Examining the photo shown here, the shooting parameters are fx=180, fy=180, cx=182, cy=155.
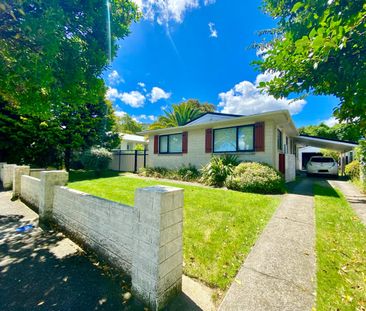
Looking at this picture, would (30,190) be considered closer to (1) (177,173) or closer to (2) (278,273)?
(2) (278,273)

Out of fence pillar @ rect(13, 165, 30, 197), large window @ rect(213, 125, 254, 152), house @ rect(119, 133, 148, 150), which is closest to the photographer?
fence pillar @ rect(13, 165, 30, 197)

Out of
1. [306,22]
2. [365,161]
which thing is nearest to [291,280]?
[306,22]

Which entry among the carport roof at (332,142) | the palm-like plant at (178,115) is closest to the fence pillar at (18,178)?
the carport roof at (332,142)

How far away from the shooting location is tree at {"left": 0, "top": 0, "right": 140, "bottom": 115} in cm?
310

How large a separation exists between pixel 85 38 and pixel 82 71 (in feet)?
2.41

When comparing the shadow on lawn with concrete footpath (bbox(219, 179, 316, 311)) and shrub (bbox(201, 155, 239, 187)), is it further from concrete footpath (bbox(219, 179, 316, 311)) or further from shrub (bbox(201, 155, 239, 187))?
shrub (bbox(201, 155, 239, 187))

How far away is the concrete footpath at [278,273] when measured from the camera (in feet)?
6.29

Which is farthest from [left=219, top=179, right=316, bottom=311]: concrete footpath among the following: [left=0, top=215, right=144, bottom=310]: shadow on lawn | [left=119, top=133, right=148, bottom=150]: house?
[left=119, top=133, right=148, bottom=150]: house

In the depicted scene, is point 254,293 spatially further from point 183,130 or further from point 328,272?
point 183,130

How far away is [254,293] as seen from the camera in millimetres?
2045

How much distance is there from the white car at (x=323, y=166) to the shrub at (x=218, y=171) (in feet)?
25.3

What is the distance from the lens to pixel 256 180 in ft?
23.8

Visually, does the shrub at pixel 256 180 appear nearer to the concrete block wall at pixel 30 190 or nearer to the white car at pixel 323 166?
the concrete block wall at pixel 30 190

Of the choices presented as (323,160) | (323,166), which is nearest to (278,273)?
(323,166)
